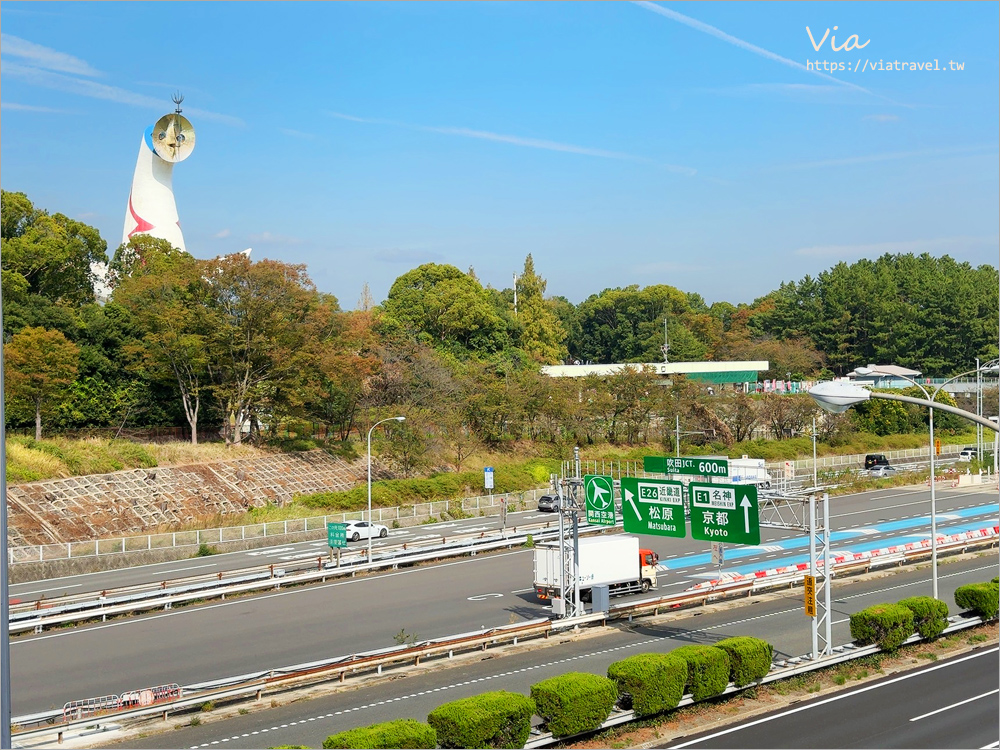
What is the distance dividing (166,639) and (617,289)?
11568cm

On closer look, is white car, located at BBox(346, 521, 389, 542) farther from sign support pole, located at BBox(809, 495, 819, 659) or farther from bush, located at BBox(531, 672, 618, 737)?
bush, located at BBox(531, 672, 618, 737)

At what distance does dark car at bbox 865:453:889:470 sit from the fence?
3124cm

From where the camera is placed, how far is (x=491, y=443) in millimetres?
69312

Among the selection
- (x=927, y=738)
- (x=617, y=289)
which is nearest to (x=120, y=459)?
(x=927, y=738)

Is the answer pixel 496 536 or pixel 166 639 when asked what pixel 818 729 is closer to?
pixel 166 639

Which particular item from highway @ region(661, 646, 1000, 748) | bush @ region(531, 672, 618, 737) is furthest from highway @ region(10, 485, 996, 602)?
bush @ region(531, 672, 618, 737)

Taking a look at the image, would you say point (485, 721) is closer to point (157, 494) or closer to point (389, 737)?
point (389, 737)

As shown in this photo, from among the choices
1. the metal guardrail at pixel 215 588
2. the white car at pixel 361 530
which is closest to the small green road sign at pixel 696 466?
the metal guardrail at pixel 215 588

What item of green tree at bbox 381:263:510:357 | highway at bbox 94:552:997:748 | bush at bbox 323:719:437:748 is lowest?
highway at bbox 94:552:997:748

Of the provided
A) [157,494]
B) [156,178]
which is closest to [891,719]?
[157,494]

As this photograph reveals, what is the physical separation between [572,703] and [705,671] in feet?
12.7

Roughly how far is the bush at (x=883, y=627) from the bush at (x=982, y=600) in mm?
4207

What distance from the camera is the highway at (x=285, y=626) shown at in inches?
989

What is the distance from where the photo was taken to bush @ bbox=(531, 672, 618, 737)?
60.2 ft
